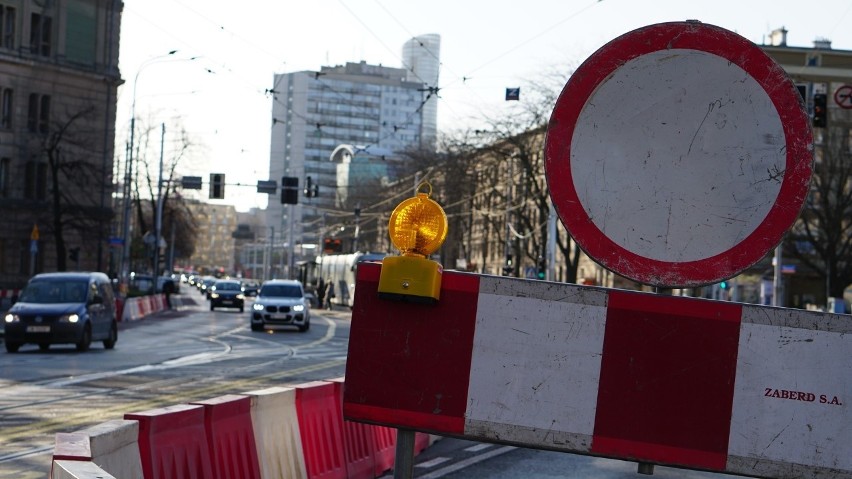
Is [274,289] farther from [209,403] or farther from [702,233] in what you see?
[702,233]

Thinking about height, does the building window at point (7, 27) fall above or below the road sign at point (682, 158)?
above

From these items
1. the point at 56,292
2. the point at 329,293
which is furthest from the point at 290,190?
the point at 56,292

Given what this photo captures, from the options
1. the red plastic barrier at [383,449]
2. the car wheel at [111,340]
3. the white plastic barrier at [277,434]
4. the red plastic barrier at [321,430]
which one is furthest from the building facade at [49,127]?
the white plastic barrier at [277,434]

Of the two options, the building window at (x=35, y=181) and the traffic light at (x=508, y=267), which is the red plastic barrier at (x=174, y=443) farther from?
the building window at (x=35, y=181)

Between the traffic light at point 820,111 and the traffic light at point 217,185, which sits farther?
the traffic light at point 217,185

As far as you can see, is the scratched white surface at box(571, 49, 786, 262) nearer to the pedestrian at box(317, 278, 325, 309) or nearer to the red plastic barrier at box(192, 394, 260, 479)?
the red plastic barrier at box(192, 394, 260, 479)

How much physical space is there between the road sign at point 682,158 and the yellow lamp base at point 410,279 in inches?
16.3

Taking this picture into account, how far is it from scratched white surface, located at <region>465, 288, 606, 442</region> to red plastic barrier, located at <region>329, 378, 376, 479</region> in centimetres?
664

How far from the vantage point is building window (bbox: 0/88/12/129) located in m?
68.2

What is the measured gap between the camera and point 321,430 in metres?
10.3

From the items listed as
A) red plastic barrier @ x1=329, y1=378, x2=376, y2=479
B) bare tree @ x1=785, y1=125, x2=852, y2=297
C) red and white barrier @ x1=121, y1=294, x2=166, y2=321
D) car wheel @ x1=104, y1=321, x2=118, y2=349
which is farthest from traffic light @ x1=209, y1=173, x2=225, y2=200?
red plastic barrier @ x1=329, y1=378, x2=376, y2=479

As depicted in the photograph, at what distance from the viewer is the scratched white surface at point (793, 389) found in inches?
155

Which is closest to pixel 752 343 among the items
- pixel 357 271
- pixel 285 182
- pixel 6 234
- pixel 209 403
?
pixel 357 271

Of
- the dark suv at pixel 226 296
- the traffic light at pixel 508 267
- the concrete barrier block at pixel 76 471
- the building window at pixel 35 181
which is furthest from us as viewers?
the dark suv at pixel 226 296
